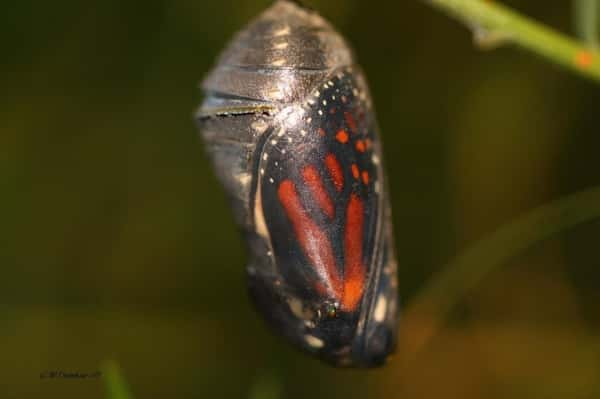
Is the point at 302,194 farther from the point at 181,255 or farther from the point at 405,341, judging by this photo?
the point at 181,255

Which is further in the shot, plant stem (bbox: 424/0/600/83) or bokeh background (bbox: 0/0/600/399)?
bokeh background (bbox: 0/0/600/399)

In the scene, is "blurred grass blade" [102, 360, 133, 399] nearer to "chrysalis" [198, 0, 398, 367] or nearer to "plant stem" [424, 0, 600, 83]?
"chrysalis" [198, 0, 398, 367]

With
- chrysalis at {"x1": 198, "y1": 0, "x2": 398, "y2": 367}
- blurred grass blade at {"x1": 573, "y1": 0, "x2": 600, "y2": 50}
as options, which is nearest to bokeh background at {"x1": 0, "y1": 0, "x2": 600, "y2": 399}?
chrysalis at {"x1": 198, "y1": 0, "x2": 398, "y2": 367}

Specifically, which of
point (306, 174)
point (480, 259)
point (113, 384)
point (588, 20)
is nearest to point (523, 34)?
point (588, 20)

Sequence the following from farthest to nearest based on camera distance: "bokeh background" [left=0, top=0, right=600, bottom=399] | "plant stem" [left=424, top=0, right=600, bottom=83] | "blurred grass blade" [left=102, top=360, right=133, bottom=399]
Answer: "bokeh background" [left=0, top=0, right=600, bottom=399], "plant stem" [left=424, top=0, right=600, bottom=83], "blurred grass blade" [left=102, top=360, right=133, bottom=399]

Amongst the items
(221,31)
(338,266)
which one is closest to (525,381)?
(338,266)

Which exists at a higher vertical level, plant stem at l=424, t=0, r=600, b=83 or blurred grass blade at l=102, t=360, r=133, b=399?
plant stem at l=424, t=0, r=600, b=83

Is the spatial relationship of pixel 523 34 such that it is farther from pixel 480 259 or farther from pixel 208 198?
pixel 208 198
